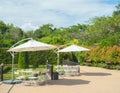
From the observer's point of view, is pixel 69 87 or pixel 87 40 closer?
pixel 69 87

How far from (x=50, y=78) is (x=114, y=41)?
18208mm

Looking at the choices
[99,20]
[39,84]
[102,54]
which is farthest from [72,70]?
[99,20]

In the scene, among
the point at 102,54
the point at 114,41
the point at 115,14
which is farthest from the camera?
the point at 115,14

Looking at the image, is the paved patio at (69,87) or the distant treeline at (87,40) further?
the distant treeline at (87,40)

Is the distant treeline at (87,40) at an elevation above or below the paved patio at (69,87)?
above

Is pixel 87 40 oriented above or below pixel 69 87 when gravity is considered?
above

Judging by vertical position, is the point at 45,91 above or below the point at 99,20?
below

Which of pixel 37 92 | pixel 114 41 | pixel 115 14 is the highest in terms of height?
pixel 115 14

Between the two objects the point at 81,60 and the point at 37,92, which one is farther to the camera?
the point at 81,60

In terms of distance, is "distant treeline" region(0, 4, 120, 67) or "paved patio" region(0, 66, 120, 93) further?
"distant treeline" region(0, 4, 120, 67)

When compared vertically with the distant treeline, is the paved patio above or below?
below

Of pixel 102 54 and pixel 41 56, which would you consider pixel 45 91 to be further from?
pixel 41 56

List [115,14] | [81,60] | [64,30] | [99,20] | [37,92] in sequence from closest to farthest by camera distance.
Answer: [37,92]
[81,60]
[115,14]
[99,20]
[64,30]

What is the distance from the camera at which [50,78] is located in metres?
19.8
